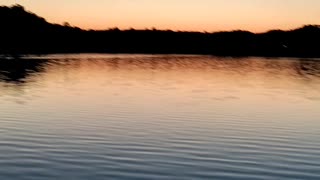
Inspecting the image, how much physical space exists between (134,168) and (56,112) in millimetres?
15406

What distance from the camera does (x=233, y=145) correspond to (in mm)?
21344

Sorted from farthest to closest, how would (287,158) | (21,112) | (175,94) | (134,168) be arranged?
(175,94)
(21,112)
(287,158)
(134,168)

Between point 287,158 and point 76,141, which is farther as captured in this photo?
point 76,141

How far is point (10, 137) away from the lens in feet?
71.1

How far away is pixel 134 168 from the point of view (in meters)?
16.8

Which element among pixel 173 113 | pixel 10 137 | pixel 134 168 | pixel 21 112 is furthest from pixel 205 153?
pixel 21 112

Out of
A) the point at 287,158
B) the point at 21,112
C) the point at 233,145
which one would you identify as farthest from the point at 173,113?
the point at 287,158

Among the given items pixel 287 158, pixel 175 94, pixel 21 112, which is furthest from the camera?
pixel 175 94

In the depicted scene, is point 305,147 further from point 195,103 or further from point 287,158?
point 195,103

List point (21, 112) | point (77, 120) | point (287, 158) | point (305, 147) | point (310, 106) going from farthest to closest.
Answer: point (310, 106), point (21, 112), point (77, 120), point (305, 147), point (287, 158)

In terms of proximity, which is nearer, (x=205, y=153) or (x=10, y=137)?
(x=205, y=153)

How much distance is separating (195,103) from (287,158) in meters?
20.3

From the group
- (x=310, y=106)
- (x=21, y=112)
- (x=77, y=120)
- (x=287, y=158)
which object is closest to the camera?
(x=287, y=158)

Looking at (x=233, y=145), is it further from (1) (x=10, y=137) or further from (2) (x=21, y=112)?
(2) (x=21, y=112)
